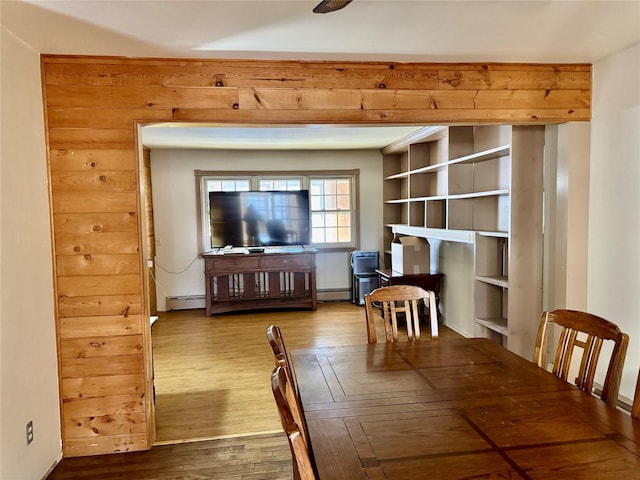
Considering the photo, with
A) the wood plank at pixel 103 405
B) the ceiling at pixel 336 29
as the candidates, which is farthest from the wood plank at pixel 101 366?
the ceiling at pixel 336 29

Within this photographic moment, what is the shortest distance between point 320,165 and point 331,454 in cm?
559

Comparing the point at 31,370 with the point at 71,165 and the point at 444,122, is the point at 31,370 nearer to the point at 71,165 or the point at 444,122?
the point at 71,165

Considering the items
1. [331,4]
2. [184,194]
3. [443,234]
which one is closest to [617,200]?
[443,234]

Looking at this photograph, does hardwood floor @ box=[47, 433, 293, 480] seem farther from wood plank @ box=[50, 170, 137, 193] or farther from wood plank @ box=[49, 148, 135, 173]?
wood plank @ box=[49, 148, 135, 173]

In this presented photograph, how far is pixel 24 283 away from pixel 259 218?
4.03 metres

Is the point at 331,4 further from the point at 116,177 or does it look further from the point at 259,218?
the point at 259,218

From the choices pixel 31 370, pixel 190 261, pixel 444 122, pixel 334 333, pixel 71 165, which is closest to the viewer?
pixel 31 370

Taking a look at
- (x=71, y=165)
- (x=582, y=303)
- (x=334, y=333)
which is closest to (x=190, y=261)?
(x=334, y=333)

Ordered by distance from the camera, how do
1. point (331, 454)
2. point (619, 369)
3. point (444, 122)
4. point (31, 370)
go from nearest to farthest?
point (331, 454), point (619, 369), point (31, 370), point (444, 122)

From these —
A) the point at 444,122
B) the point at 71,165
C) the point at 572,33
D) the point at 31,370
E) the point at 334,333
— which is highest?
the point at 572,33

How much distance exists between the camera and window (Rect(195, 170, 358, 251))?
6.36 m

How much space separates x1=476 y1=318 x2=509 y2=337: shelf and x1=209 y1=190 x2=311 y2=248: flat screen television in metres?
3.07

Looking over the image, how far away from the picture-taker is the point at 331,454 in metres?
1.20

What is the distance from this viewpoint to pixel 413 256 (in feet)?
16.8
